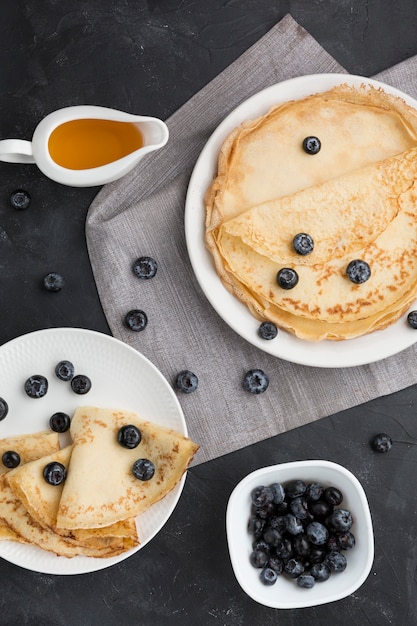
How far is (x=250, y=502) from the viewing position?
247cm

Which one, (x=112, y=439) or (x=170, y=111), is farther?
(x=170, y=111)

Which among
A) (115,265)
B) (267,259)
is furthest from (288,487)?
(115,265)

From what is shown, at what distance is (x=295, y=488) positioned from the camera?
2.48 metres

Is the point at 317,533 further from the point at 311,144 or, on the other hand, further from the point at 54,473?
the point at 311,144

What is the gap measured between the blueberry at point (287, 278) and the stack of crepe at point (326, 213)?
0.11 ft

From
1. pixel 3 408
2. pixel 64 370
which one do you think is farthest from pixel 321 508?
pixel 3 408

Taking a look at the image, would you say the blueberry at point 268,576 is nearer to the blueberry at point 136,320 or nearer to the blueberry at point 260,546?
the blueberry at point 260,546

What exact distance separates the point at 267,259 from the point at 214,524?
97 cm

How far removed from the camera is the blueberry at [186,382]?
8.47 feet

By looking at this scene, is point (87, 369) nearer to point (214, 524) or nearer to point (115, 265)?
point (115, 265)

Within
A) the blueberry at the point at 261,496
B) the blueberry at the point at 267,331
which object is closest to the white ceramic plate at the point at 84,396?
the blueberry at the point at 261,496

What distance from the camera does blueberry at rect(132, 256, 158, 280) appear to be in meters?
2.59

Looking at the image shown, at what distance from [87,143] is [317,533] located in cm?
147

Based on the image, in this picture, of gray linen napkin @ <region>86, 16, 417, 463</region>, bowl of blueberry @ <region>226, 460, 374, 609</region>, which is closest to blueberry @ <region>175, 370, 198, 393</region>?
gray linen napkin @ <region>86, 16, 417, 463</region>
